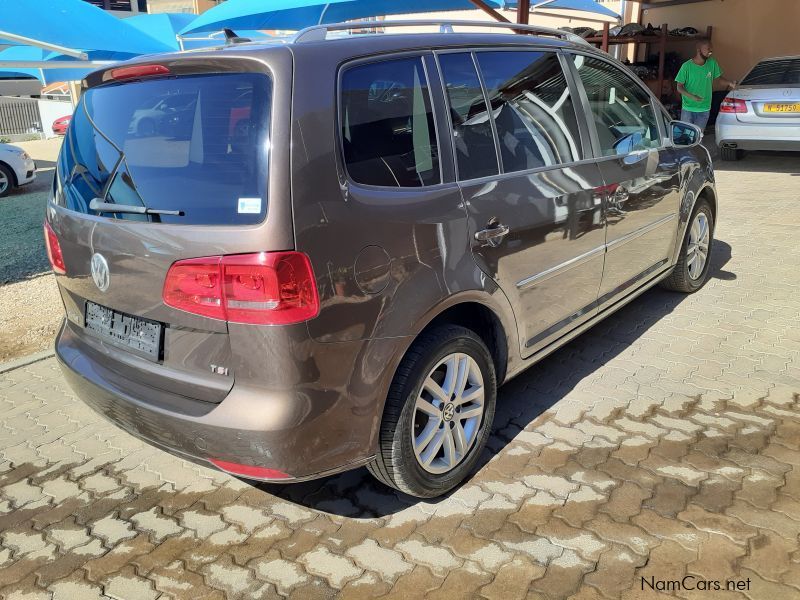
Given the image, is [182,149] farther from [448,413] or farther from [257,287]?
[448,413]

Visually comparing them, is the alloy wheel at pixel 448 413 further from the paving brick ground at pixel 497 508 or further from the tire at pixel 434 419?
the paving brick ground at pixel 497 508

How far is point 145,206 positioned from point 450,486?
1653 mm

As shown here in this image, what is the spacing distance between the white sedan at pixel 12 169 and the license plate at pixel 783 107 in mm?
11683

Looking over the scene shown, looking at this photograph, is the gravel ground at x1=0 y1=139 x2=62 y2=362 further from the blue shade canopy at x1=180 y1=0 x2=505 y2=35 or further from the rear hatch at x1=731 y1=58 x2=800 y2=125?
the rear hatch at x1=731 y1=58 x2=800 y2=125

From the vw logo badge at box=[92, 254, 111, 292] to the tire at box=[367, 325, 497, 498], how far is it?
1.14 m

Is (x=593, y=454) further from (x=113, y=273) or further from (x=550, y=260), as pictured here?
(x=113, y=273)

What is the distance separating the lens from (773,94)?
9.56 m

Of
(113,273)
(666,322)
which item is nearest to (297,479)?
(113,273)

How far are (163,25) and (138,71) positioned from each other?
1441 centimetres

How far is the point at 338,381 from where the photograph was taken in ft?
7.29

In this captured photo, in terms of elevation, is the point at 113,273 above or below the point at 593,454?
above

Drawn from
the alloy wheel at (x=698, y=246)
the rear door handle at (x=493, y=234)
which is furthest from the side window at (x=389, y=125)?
the alloy wheel at (x=698, y=246)

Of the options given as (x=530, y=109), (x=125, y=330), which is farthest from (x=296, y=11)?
(x=125, y=330)

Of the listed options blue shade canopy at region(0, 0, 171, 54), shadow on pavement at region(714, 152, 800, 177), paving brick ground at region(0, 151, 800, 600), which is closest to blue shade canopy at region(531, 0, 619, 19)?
shadow on pavement at region(714, 152, 800, 177)
